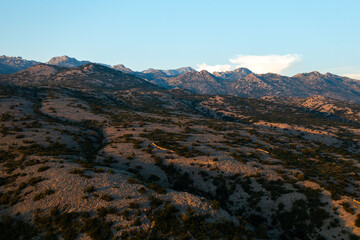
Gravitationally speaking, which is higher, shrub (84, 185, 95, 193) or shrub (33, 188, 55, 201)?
shrub (84, 185, 95, 193)

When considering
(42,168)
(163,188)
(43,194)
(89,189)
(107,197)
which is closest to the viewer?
(43,194)

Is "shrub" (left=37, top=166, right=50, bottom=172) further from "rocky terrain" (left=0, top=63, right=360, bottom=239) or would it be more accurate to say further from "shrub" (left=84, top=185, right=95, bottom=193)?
"shrub" (left=84, top=185, right=95, bottom=193)


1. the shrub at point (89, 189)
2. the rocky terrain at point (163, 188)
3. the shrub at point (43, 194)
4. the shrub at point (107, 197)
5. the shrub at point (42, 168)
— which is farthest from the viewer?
the shrub at point (42, 168)

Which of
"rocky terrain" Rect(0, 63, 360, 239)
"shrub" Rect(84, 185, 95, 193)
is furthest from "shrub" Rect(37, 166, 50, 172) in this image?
"shrub" Rect(84, 185, 95, 193)

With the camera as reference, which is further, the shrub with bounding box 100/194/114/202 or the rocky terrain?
the shrub with bounding box 100/194/114/202

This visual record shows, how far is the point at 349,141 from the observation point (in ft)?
272

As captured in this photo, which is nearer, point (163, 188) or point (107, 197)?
point (107, 197)

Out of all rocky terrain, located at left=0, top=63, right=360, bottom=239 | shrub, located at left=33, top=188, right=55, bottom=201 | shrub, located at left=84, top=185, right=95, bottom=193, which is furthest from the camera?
shrub, located at left=84, top=185, right=95, bottom=193

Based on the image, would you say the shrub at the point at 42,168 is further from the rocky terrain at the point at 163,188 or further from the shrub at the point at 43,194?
the shrub at the point at 43,194

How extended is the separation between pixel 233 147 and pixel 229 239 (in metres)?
34.7

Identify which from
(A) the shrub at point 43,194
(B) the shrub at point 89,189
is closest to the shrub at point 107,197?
(B) the shrub at point 89,189

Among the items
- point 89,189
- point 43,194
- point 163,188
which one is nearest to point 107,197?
point 89,189

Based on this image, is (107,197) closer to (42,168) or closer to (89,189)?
(89,189)

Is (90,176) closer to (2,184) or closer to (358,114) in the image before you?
(2,184)
